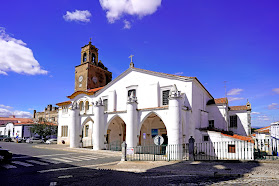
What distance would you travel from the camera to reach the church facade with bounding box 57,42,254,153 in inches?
750

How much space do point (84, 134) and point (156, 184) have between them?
2444cm

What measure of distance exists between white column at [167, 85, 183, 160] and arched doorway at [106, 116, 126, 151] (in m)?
10.3

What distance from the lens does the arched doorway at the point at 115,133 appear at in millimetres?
25672

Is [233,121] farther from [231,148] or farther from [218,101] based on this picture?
[231,148]

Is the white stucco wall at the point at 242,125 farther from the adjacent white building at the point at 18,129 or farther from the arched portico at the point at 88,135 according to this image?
the adjacent white building at the point at 18,129

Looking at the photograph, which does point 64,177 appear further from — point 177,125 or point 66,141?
point 66,141

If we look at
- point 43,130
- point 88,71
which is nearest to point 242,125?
point 88,71

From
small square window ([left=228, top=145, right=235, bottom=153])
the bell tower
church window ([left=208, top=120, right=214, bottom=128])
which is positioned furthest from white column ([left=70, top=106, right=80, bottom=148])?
small square window ([left=228, top=145, right=235, bottom=153])

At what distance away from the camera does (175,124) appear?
16844 mm


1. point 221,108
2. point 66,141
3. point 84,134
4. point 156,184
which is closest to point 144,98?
point 221,108

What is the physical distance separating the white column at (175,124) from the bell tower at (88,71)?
2268cm

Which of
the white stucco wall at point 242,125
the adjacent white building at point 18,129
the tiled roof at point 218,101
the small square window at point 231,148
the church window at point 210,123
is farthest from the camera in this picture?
the adjacent white building at point 18,129

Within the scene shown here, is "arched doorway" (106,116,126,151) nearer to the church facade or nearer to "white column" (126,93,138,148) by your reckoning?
the church facade

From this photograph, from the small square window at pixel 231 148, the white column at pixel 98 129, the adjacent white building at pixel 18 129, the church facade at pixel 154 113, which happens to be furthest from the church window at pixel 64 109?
the small square window at pixel 231 148
